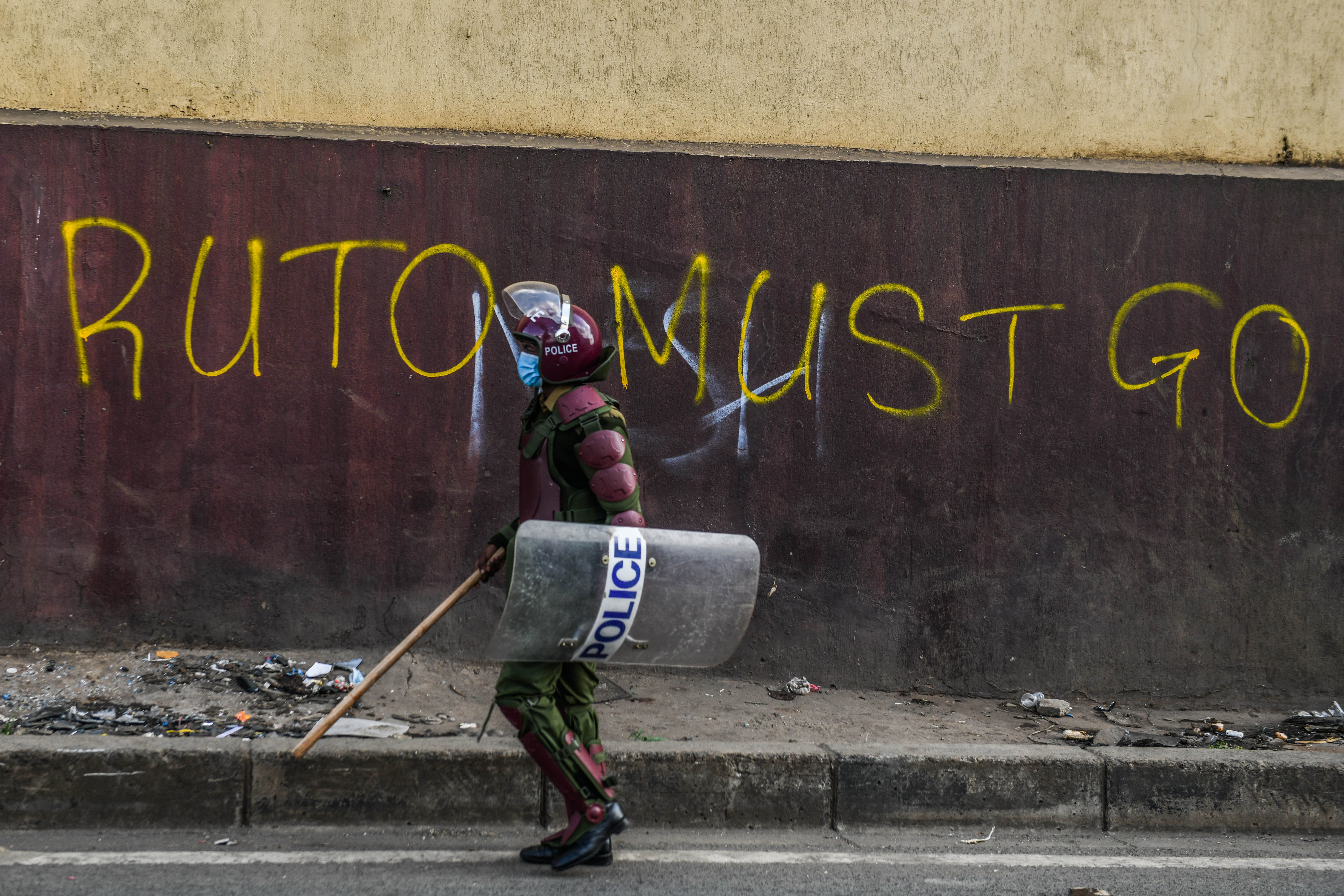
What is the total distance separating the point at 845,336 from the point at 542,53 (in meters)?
2.00

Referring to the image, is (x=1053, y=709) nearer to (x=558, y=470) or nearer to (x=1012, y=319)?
(x=1012, y=319)

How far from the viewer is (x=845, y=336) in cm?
527

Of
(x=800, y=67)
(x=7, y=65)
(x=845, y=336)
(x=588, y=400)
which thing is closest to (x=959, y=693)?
(x=845, y=336)

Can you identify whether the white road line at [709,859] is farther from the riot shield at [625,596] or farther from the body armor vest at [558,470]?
the body armor vest at [558,470]

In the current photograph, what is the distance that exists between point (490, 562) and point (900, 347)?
2522mm

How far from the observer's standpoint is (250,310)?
16.6ft

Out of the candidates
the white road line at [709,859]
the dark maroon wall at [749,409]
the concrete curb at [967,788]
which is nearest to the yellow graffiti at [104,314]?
the dark maroon wall at [749,409]

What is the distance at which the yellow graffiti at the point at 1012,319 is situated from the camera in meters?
5.32

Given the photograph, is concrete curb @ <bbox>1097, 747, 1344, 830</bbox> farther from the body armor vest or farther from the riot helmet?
the riot helmet

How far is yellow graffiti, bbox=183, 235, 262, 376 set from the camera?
5.05 m

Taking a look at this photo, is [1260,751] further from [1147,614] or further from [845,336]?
[845,336]

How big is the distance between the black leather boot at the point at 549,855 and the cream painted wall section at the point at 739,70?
334 cm

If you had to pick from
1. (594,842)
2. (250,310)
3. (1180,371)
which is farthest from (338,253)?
(1180,371)

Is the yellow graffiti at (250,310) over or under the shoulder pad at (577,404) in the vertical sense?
over
